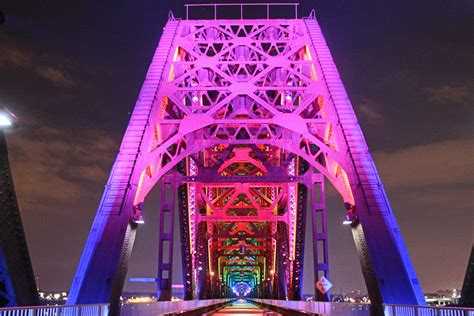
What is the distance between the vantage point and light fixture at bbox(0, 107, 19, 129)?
7.83 metres

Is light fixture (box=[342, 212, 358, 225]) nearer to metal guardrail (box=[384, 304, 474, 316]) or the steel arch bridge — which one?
the steel arch bridge

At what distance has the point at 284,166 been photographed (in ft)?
118

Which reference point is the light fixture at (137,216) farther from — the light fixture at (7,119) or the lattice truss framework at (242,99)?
the light fixture at (7,119)

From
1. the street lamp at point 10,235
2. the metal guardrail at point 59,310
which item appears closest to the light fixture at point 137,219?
the metal guardrail at point 59,310

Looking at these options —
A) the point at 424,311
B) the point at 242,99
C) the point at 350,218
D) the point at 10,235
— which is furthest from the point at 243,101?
the point at 10,235

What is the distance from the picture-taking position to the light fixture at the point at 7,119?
7.83m

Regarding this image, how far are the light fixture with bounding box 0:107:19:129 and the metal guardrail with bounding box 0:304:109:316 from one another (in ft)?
8.52

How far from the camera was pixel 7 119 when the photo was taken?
7.91 metres

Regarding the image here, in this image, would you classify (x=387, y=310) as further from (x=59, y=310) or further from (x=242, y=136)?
(x=242, y=136)

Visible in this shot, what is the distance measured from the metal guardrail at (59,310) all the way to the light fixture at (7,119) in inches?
102

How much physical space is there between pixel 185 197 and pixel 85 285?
2485 cm

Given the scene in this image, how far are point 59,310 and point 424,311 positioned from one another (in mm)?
6949

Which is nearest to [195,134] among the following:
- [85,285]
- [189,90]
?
[189,90]

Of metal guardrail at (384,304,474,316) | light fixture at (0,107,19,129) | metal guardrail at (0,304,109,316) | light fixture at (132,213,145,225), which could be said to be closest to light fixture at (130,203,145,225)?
light fixture at (132,213,145,225)
